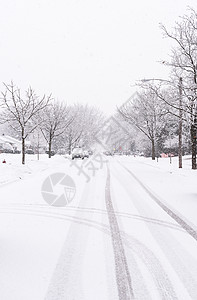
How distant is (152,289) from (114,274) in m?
0.58

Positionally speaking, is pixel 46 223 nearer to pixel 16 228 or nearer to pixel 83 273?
pixel 16 228

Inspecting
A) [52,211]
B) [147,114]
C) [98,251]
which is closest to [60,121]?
[147,114]

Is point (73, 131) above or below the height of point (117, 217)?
above

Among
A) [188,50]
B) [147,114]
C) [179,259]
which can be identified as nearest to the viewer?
[179,259]

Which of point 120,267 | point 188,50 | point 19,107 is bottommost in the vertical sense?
point 120,267

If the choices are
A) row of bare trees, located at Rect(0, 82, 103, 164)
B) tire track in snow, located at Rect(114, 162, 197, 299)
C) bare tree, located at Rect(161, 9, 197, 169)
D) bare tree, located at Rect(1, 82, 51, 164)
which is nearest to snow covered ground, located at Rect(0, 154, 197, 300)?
tire track in snow, located at Rect(114, 162, 197, 299)

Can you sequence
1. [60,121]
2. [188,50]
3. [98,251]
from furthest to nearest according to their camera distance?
1. [60,121]
2. [188,50]
3. [98,251]

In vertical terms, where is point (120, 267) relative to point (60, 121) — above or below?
below

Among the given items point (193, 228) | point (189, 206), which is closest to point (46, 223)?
point (193, 228)

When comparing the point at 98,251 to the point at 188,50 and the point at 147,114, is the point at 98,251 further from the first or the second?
the point at 147,114

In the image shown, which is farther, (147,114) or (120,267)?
(147,114)

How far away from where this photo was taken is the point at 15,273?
11.9ft

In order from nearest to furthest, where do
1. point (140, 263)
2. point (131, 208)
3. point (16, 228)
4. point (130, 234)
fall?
1. point (140, 263)
2. point (130, 234)
3. point (16, 228)
4. point (131, 208)

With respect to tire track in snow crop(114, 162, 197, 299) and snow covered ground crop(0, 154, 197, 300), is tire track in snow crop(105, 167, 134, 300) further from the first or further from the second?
tire track in snow crop(114, 162, 197, 299)
